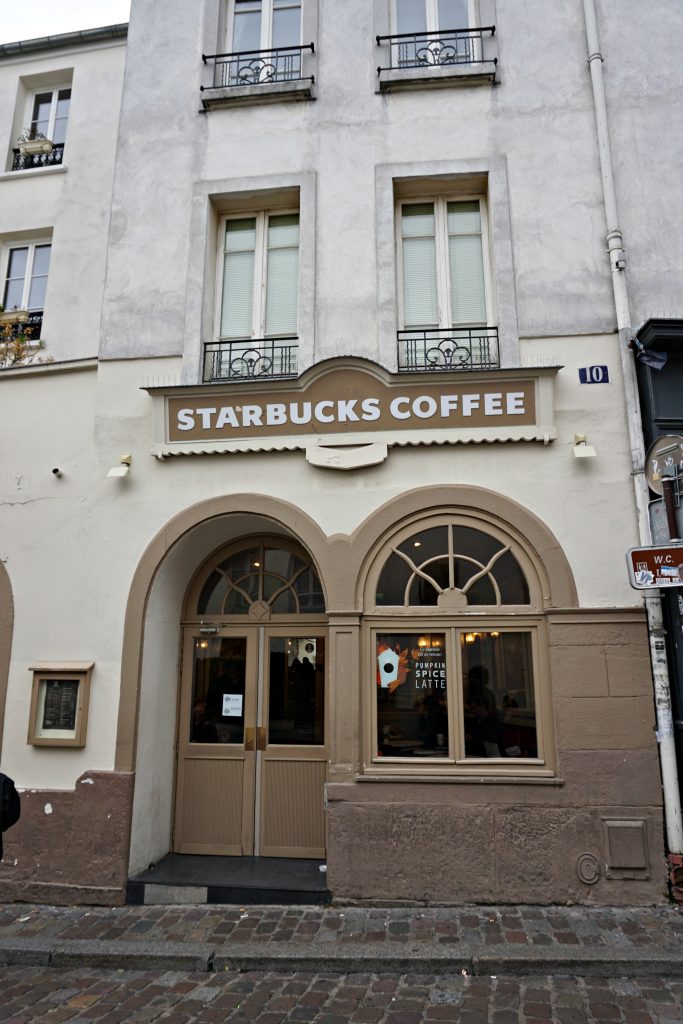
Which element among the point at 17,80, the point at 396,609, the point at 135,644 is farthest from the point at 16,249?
the point at 396,609

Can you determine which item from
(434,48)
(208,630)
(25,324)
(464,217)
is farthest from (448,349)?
(25,324)

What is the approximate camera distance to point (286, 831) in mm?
7105

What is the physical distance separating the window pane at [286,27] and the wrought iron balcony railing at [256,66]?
22 cm

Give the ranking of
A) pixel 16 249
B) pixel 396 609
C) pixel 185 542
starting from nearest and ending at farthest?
1. pixel 396 609
2. pixel 185 542
3. pixel 16 249

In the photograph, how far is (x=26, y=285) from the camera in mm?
8547

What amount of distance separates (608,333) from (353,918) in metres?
6.03

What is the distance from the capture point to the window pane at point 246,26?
8289mm

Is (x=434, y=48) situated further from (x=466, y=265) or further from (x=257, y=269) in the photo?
(x=257, y=269)

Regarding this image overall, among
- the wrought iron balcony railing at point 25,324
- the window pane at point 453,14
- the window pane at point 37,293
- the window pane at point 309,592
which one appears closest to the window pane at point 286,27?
the window pane at point 453,14

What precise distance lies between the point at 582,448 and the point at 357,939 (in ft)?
15.5

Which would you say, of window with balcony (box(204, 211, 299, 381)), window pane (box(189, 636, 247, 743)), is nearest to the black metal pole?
window with balcony (box(204, 211, 299, 381))

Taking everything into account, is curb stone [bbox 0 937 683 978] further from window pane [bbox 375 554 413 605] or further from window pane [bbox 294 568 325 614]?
window pane [bbox 294 568 325 614]

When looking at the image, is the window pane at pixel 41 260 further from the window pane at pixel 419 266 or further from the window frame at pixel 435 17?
the window frame at pixel 435 17

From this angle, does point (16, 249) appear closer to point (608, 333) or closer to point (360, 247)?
point (360, 247)
